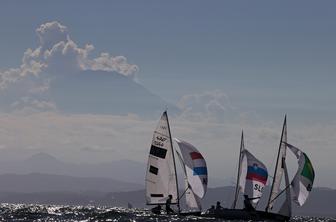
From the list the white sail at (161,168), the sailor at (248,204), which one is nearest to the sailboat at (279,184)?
the sailor at (248,204)

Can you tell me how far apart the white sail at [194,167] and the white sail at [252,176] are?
5.73 meters

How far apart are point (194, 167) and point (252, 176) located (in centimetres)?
804

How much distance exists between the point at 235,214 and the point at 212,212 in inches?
189

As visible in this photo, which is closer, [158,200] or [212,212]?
[158,200]

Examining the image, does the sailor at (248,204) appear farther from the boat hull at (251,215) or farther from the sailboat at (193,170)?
the sailboat at (193,170)

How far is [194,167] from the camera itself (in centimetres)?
8450

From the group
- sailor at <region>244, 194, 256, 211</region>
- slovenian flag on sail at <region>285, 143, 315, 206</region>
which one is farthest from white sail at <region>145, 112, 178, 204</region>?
slovenian flag on sail at <region>285, 143, 315, 206</region>

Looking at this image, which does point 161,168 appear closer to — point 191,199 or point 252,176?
point 191,199

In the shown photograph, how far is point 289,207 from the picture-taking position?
282 ft

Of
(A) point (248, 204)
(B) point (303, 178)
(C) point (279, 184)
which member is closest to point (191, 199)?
(A) point (248, 204)

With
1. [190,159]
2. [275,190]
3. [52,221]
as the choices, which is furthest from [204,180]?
[52,221]

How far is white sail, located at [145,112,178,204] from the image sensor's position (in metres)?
83.8

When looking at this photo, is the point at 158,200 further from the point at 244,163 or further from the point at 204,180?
the point at 244,163

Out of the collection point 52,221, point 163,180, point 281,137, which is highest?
point 281,137
